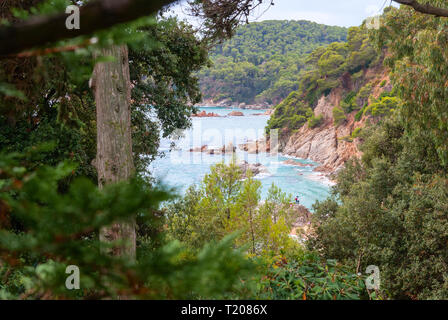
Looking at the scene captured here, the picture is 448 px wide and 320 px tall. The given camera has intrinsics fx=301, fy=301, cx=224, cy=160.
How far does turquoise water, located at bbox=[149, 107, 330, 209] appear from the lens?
945 inches

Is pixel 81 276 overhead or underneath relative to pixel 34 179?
underneath

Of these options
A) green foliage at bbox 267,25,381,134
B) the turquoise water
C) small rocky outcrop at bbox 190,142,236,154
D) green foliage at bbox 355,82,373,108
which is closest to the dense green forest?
the turquoise water

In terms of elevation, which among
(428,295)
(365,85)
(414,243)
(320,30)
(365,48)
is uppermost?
(320,30)

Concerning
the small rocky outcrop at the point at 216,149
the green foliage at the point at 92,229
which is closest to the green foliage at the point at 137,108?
the green foliage at the point at 92,229

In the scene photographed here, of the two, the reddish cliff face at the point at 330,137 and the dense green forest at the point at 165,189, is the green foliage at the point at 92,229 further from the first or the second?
the reddish cliff face at the point at 330,137

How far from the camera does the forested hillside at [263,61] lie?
201 ft

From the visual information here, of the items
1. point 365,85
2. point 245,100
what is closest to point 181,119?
point 365,85

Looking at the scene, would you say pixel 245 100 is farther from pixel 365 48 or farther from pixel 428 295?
pixel 428 295

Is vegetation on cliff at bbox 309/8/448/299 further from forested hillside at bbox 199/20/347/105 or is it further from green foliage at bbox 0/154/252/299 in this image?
forested hillside at bbox 199/20/347/105

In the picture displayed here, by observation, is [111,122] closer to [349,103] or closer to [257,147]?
[349,103]

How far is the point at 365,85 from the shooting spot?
29.8 m

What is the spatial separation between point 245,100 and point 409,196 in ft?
209

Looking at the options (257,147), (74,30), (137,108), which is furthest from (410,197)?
(257,147)
